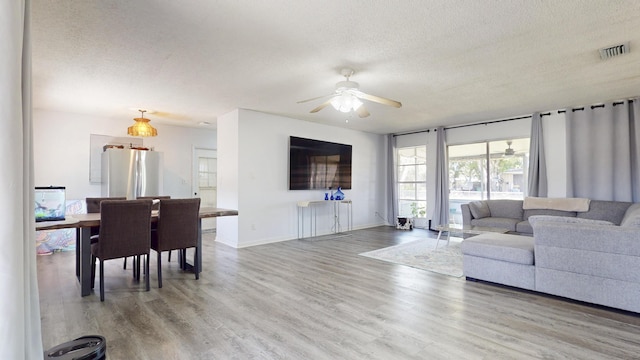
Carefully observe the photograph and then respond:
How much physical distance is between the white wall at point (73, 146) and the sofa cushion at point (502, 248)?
5.92 metres

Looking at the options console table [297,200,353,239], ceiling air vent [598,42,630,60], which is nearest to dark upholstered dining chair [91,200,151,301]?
console table [297,200,353,239]

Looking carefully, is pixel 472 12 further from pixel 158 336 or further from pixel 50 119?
pixel 50 119

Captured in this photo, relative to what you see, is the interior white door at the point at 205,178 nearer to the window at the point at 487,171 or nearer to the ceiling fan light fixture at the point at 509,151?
the window at the point at 487,171

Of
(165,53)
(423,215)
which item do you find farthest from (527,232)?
(165,53)

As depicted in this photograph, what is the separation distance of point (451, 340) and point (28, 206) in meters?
2.50

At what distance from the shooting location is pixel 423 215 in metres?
7.65

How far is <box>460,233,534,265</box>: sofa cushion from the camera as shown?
3135 mm

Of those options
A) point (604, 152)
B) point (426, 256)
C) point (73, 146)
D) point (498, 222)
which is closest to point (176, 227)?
point (426, 256)

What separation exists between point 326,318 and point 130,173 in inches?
197

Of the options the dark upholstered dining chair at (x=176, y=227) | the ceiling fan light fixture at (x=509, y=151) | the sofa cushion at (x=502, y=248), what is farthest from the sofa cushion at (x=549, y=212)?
the dark upholstered dining chair at (x=176, y=227)

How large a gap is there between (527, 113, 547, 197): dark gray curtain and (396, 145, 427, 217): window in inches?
91.0

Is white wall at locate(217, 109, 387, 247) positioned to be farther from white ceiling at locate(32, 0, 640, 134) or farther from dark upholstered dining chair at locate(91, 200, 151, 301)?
dark upholstered dining chair at locate(91, 200, 151, 301)

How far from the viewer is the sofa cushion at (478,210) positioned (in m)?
5.78

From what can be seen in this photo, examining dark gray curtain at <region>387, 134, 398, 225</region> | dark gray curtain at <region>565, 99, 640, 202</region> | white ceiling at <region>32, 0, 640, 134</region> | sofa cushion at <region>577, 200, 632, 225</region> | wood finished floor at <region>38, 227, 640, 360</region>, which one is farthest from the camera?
dark gray curtain at <region>387, 134, 398, 225</region>
